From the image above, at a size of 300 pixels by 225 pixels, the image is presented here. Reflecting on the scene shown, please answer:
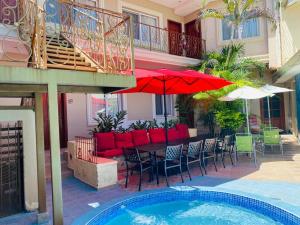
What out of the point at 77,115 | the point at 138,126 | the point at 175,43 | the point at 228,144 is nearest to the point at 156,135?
the point at 138,126

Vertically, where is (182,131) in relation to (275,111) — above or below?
below

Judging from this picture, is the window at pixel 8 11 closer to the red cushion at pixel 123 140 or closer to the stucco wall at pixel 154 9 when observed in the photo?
the red cushion at pixel 123 140

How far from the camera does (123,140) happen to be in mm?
10797

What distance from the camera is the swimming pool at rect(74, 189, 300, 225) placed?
19.2 ft

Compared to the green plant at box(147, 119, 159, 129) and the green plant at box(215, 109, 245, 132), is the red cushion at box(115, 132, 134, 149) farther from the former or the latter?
the green plant at box(215, 109, 245, 132)

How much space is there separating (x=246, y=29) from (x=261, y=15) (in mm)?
2158

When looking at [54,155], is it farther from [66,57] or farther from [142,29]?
[142,29]

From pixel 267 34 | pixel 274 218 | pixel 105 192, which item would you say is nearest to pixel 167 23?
pixel 267 34

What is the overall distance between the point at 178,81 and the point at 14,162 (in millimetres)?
5759

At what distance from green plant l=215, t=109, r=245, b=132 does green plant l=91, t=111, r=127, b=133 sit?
4.65m

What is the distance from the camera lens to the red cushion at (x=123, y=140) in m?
10.6

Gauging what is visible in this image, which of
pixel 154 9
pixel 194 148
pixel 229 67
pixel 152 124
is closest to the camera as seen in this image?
pixel 194 148

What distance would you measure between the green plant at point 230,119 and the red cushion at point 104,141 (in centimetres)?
548

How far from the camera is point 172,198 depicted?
23.9 ft
